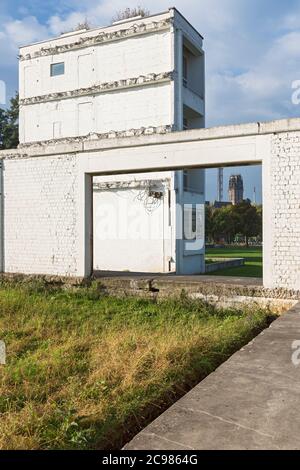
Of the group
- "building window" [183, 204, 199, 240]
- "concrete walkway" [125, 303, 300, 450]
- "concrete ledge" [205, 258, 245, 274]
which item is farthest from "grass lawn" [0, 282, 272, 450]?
"concrete ledge" [205, 258, 245, 274]

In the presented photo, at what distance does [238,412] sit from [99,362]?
2230mm

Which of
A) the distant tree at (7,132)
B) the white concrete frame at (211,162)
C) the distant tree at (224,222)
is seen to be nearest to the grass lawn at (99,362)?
the white concrete frame at (211,162)

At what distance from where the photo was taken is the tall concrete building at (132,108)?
14562 millimetres

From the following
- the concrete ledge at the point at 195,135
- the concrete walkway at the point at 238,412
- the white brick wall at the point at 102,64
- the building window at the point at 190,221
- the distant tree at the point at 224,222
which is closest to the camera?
the concrete walkway at the point at 238,412

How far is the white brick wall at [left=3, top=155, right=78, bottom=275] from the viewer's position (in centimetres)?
988

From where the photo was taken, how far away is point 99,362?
4723mm

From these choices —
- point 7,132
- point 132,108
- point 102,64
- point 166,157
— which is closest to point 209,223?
point 7,132

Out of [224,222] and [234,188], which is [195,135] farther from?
[234,188]

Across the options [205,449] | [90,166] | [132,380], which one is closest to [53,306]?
[90,166]

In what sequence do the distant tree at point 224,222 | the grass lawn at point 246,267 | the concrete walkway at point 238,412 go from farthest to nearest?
the distant tree at point 224,222, the grass lawn at point 246,267, the concrete walkway at point 238,412

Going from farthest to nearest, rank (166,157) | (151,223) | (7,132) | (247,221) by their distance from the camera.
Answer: (247,221) → (7,132) → (151,223) → (166,157)

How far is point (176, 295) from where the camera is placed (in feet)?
28.7

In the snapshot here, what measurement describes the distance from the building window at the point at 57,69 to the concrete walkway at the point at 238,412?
16064 millimetres

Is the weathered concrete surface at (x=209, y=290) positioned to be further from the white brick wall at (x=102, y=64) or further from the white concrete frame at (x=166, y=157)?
the white brick wall at (x=102, y=64)
